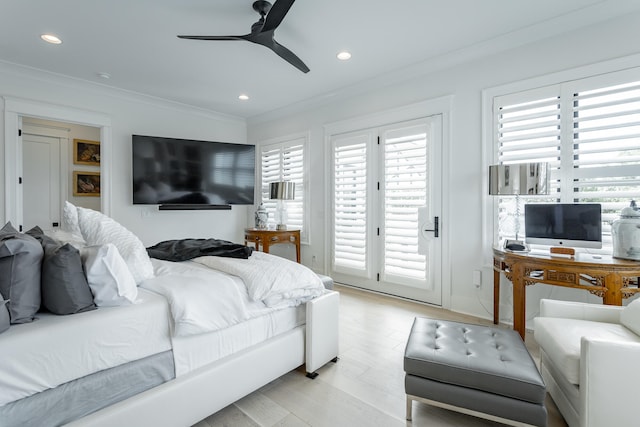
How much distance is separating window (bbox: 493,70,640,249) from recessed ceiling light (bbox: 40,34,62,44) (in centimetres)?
425

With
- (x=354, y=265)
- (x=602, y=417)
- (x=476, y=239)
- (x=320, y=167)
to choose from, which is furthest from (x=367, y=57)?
(x=602, y=417)

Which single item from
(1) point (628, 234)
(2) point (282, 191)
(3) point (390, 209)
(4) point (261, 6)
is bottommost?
(1) point (628, 234)

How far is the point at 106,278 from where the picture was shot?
1.36 m

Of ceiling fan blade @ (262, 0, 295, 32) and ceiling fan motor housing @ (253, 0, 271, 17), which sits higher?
ceiling fan motor housing @ (253, 0, 271, 17)

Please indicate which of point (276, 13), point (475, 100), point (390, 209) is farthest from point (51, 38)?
point (475, 100)

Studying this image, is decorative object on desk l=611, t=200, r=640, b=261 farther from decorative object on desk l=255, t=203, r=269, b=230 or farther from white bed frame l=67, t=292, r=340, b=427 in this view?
decorative object on desk l=255, t=203, r=269, b=230

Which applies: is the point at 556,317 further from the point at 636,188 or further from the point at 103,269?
Answer: the point at 103,269

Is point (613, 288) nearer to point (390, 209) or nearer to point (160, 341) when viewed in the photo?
point (390, 209)

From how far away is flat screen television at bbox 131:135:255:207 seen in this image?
430 centimetres

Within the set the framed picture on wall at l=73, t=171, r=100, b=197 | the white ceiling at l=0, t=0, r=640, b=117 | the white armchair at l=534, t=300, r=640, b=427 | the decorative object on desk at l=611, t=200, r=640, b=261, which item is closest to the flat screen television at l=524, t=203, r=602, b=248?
the decorative object on desk at l=611, t=200, r=640, b=261

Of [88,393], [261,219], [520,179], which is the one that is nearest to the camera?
[88,393]

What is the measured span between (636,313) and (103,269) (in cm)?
264

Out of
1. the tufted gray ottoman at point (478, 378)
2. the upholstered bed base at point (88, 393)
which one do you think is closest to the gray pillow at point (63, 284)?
the upholstered bed base at point (88, 393)

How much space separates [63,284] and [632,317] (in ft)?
8.98
